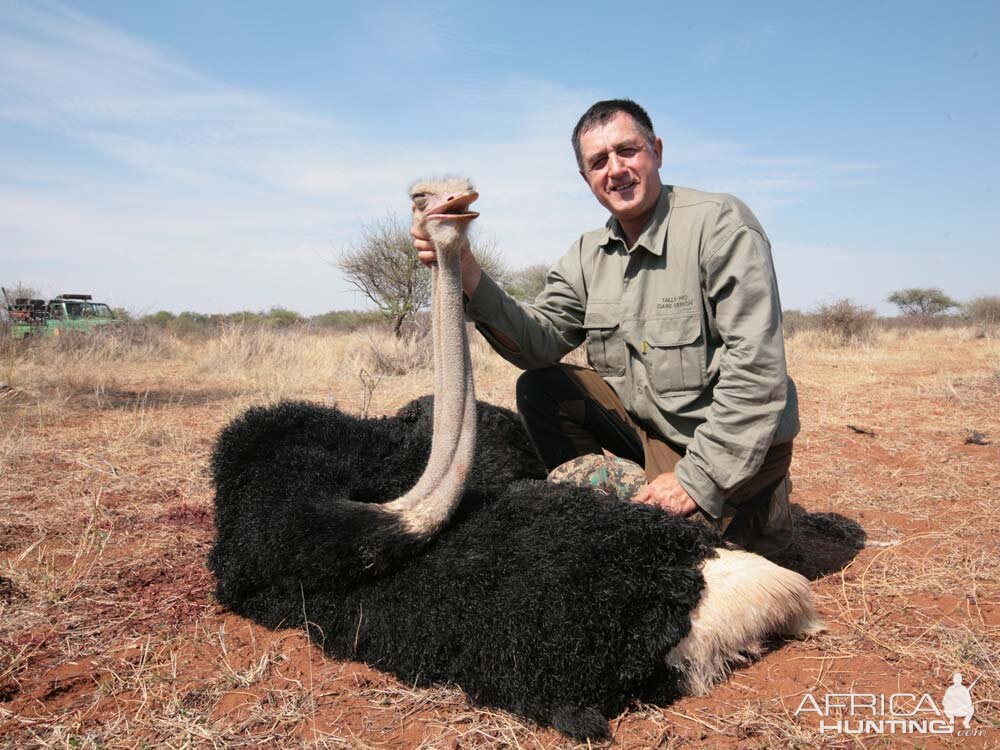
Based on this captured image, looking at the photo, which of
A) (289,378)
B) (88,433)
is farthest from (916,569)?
(289,378)

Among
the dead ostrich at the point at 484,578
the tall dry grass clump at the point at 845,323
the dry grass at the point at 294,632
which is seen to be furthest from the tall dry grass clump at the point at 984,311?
the dead ostrich at the point at 484,578

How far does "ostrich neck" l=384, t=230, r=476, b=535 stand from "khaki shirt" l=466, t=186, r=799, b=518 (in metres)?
0.59

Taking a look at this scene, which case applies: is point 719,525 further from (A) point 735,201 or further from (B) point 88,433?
(B) point 88,433

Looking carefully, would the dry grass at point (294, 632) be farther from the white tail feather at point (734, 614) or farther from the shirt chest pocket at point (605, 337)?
the shirt chest pocket at point (605, 337)

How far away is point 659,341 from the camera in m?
2.97

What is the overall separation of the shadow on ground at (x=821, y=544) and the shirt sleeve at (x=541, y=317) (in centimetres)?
137

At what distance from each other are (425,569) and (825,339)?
16.8 metres

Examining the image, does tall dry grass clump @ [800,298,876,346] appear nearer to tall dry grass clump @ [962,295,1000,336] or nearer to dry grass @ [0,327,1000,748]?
tall dry grass clump @ [962,295,1000,336]

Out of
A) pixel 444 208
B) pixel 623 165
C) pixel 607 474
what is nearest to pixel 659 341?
pixel 607 474

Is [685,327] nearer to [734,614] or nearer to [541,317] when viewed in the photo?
[541,317]

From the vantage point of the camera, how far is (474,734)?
1.90 metres

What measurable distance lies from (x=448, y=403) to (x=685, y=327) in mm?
1152

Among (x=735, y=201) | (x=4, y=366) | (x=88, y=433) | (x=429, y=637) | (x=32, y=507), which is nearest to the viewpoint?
(x=429, y=637)

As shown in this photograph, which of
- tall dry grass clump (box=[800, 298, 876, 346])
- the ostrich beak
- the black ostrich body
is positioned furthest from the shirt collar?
tall dry grass clump (box=[800, 298, 876, 346])
